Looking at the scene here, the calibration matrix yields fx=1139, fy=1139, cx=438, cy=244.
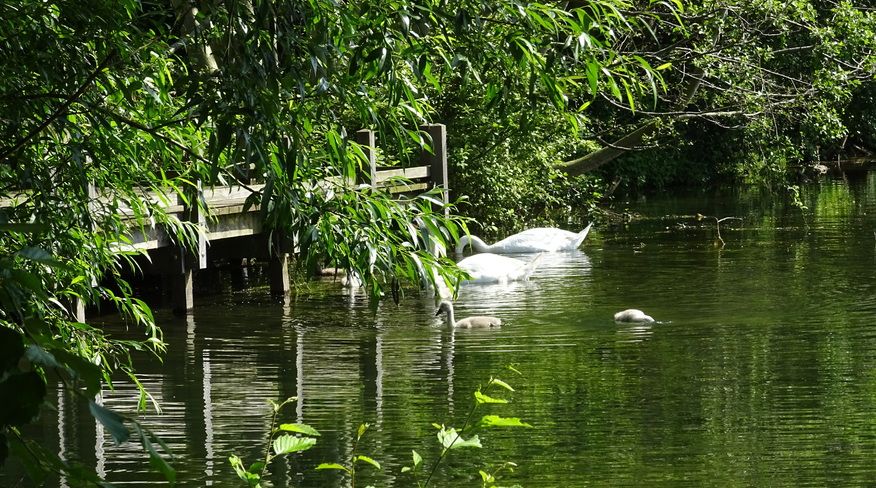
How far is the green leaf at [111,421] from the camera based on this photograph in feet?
4.84

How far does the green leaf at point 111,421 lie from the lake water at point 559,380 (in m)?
4.68

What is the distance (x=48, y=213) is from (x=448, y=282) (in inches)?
64.7

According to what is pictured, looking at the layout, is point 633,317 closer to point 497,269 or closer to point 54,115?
point 497,269

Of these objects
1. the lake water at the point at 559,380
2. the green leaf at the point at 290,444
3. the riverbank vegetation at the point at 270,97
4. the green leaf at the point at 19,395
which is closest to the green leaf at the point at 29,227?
the green leaf at the point at 19,395

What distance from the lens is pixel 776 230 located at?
63.5ft

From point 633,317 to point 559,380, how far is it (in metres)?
2.61

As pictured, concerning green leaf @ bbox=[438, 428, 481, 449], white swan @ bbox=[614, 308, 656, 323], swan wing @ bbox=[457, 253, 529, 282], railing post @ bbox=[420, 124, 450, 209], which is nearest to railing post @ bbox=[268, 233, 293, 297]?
swan wing @ bbox=[457, 253, 529, 282]

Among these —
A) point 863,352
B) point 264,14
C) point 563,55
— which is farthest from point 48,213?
point 863,352

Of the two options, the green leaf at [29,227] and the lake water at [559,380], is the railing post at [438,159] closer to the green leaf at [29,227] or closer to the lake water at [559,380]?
the lake water at [559,380]

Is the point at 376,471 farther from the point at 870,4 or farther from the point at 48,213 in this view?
the point at 870,4

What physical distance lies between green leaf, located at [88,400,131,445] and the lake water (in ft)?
15.3

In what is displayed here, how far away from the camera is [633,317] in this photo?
36.5 ft

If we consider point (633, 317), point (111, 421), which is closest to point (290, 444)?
point (111, 421)

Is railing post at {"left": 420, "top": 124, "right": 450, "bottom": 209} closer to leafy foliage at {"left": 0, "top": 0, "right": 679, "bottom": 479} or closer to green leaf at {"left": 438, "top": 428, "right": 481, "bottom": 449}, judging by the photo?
leafy foliage at {"left": 0, "top": 0, "right": 679, "bottom": 479}
